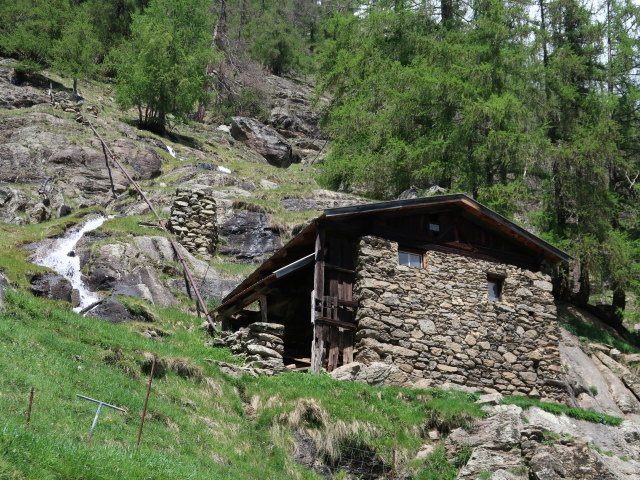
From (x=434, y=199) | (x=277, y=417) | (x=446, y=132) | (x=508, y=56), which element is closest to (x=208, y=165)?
(x=446, y=132)

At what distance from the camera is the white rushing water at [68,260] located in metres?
17.4

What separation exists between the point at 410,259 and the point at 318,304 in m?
2.82

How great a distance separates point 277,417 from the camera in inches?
463

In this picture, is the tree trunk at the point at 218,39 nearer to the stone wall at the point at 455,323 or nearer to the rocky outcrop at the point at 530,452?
the stone wall at the point at 455,323

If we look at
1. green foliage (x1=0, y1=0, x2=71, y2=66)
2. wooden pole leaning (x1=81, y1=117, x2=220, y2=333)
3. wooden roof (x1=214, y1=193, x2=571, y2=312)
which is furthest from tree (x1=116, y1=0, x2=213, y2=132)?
wooden roof (x1=214, y1=193, x2=571, y2=312)

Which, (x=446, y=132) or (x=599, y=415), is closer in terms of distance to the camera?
(x=599, y=415)

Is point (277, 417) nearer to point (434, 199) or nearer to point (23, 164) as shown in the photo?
point (434, 199)

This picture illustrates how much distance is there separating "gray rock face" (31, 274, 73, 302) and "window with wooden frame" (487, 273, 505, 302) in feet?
35.2

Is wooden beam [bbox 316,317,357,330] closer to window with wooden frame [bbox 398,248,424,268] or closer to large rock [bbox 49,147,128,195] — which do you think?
window with wooden frame [bbox 398,248,424,268]

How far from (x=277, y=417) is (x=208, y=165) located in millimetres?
21756

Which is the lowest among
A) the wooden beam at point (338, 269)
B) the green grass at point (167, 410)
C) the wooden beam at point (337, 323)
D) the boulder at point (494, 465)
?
the boulder at point (494, 465)

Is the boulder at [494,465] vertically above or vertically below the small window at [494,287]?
below

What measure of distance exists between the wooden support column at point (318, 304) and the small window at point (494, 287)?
472 centimetres

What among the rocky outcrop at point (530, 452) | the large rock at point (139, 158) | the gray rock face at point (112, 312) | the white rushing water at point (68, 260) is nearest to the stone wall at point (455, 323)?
→ the rocky outcrop at point (530, 452)
